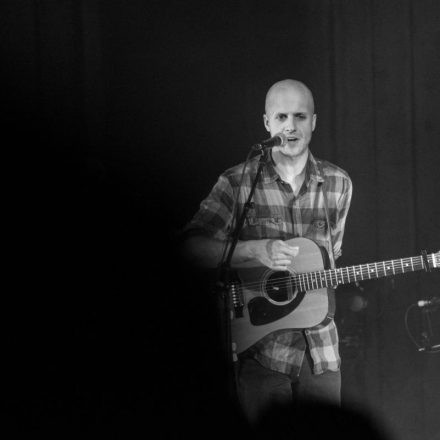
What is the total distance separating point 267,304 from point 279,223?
0.35 metres

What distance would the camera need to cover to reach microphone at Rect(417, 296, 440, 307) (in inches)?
120

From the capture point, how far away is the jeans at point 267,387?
2707mm

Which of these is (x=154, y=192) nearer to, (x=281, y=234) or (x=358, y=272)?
(x=281, y=234)

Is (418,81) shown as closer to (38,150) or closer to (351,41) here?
(351,41)

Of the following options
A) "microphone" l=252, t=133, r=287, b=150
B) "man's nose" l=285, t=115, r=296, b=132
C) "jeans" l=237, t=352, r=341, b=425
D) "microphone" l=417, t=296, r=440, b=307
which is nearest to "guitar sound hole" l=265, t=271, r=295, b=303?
"jeans" l=237, t=352, r=341, b=425

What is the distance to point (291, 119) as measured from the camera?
2.84 m

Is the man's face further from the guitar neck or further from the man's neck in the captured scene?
the guitar neck

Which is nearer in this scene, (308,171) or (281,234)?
(281,234)

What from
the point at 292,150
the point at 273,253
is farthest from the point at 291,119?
the point at 273,253

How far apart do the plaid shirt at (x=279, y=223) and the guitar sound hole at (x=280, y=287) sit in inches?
5.5

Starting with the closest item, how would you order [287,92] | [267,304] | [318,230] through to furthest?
[267,304]
[318,230]
[287,92]

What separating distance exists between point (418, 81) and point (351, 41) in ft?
1.28

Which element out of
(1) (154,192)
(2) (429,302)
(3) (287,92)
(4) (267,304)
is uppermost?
(3) (287,92)

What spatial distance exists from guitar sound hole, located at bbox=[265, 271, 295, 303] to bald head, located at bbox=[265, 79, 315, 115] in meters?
0.72
